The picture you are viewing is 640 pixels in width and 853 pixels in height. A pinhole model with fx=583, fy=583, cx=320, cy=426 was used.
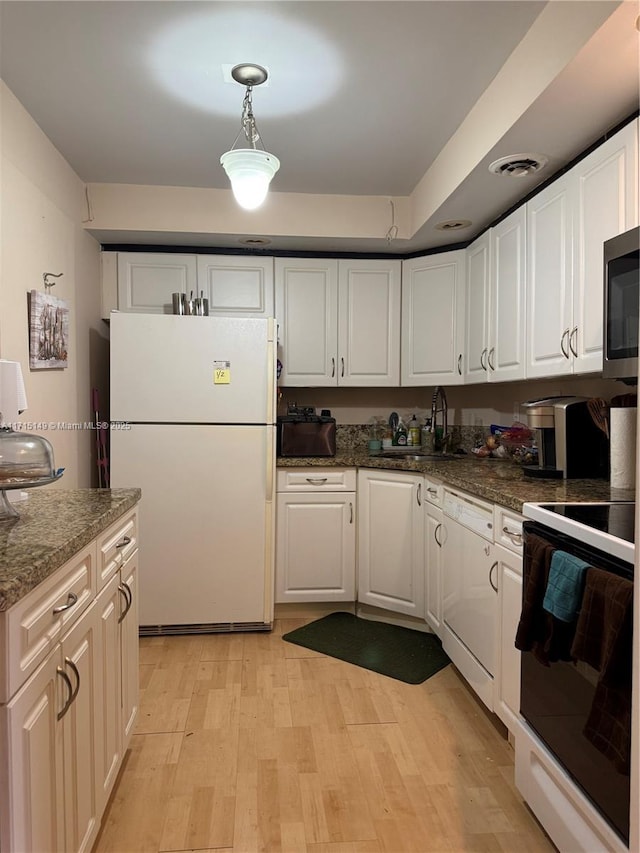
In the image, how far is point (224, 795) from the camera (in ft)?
5.99

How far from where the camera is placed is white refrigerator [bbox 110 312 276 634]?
3.01 metres

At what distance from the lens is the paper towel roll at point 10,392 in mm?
1814

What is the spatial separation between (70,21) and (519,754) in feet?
8.71

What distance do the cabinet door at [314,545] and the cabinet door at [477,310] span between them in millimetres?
987

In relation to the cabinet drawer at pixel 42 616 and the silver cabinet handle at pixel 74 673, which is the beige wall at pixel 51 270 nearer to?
the cabinet drawer at pixel 42 616

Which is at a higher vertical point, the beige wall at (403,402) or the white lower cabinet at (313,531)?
the beige wall at (403,402)

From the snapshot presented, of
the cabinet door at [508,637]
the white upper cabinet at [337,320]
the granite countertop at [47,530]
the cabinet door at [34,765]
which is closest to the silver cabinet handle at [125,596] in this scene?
the granite countertop at [47,530]

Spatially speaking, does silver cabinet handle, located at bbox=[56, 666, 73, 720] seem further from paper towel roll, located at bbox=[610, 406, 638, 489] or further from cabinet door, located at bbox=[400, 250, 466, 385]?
cabinet door, located at bbox=[400, 250, 466, 385]

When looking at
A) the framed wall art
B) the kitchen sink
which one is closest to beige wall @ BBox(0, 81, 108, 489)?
the framed wall art

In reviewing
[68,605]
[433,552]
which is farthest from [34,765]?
[433,552]

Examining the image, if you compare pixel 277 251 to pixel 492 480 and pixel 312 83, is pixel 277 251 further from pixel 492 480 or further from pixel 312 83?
pixel 492 480

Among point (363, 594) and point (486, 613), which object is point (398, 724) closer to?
point (486, 613)

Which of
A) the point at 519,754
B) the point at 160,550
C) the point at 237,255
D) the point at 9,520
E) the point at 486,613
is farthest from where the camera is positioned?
the point at 237,255

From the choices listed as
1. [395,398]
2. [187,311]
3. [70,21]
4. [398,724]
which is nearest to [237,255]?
[187,311]
